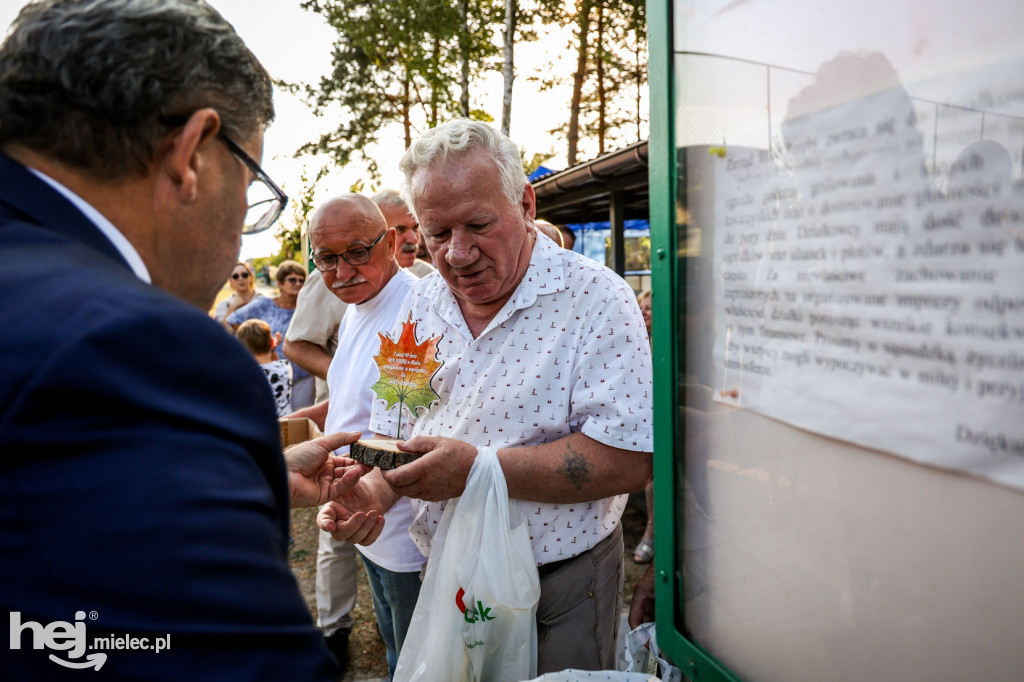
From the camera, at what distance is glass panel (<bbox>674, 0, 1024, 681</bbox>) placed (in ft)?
2.53

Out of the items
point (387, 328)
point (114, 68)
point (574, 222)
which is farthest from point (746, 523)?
point (574, 222)

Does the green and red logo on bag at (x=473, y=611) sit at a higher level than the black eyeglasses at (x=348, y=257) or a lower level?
lower

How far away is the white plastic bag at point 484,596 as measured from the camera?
5.57 ft

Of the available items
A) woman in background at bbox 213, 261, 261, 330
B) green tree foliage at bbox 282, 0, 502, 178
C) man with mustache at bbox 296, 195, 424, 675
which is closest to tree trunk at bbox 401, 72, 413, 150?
green tree foliage at bbox 282, 0, 502, 178

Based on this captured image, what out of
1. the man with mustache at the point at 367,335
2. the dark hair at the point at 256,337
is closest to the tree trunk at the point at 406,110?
the dark hair at the point at 256,337

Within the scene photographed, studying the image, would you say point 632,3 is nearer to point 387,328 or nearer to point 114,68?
point 387,328

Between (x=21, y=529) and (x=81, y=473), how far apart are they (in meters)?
0.08

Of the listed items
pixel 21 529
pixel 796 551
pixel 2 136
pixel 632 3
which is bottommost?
pixel 796 551

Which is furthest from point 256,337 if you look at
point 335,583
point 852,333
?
point 852,333

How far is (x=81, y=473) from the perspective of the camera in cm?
66

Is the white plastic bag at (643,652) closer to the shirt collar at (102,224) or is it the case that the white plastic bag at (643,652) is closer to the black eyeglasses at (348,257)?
the shirt collar at (102,224)

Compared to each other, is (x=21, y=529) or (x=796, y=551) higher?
(x=21, y=529)

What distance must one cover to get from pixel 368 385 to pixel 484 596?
115cm

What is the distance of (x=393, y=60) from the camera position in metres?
13.4
